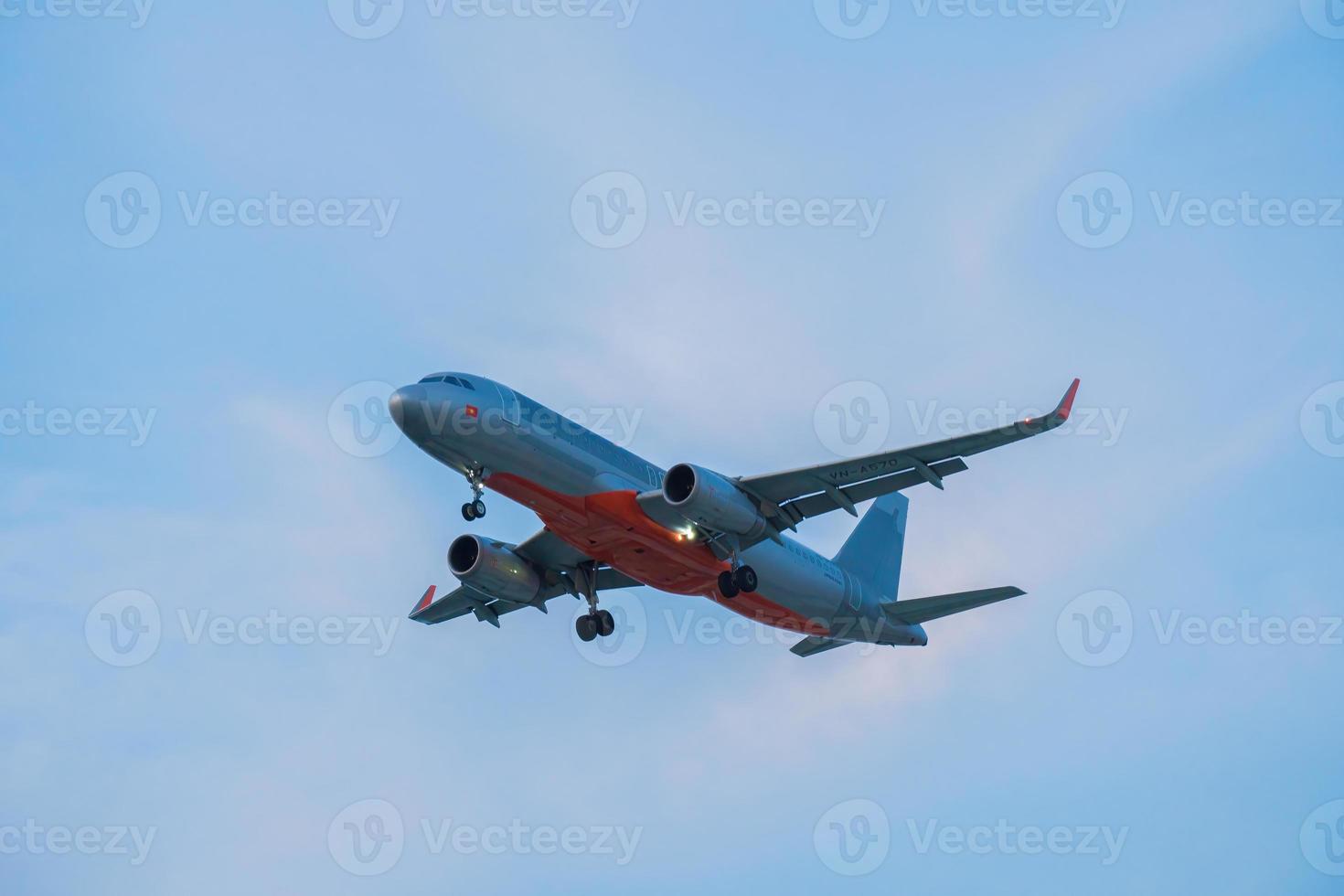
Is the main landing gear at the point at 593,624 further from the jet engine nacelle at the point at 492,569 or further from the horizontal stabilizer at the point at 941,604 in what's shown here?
the horizontal stabilizer at the point at 941,604

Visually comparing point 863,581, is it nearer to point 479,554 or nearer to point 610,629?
point 610,629

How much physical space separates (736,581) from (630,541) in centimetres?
339

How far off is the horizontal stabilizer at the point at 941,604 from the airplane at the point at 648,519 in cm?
6

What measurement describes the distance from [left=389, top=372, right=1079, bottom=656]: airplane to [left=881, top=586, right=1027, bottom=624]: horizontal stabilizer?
6 cm

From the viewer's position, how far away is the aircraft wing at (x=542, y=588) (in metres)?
41.2

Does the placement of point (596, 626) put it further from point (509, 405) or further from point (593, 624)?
point (509, 405)

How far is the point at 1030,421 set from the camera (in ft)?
104

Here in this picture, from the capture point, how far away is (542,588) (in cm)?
4209

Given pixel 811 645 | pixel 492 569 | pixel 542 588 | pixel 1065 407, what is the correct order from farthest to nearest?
pixel 811 645
pixel 542 588
pixel 492 569
pixel 1065 407

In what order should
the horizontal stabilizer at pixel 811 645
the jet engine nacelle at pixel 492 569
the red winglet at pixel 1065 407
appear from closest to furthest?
the red winglet at pixel 1065 407
the jet engine nacelle at pixel 492 569
the horizontal stabilizer at pixel 811 645

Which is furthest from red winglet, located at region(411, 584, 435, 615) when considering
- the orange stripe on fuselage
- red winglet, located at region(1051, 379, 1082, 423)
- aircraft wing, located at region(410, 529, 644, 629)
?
red winglet, located at region(1051, 379, 1082, 423)

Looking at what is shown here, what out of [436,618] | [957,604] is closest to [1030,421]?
[957,604]

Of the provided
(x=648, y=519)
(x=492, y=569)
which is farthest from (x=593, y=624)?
(x=648, y=519)

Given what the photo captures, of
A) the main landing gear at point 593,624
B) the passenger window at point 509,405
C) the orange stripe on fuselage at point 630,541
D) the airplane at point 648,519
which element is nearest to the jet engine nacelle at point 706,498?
the airplane at point 648,519
